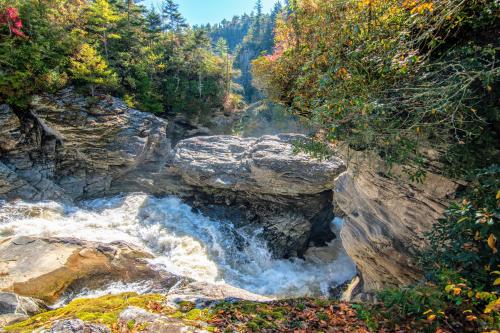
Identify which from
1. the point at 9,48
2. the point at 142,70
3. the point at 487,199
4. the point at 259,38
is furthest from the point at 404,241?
the point at 259,38

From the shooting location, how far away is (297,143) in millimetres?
6777

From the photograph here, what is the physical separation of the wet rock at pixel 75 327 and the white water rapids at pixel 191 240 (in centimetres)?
775

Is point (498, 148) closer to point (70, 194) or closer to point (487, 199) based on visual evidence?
point (487, 199)

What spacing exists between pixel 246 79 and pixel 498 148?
6727cm

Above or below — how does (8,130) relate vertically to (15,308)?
above

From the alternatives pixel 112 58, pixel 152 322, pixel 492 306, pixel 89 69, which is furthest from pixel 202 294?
pixel 112 58

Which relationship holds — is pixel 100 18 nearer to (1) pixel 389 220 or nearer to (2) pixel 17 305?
(2) pixel 17 305

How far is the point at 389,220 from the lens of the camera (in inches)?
294

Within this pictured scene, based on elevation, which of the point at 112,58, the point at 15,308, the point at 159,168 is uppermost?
the point at 112,58

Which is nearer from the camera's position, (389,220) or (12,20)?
(389,220)

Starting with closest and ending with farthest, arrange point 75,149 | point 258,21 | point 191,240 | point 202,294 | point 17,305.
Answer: point 202,294 → point 17,305 → point 191,240 → point 75,149 → point 258,21

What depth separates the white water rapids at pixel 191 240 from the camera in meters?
12.4

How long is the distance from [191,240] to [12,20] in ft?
51.3

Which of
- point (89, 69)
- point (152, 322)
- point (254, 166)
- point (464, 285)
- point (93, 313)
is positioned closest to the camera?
point (464, 285)
